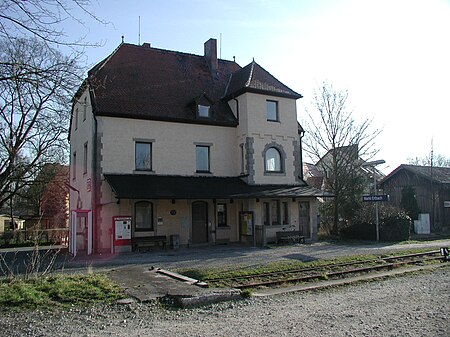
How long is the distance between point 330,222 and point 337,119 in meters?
7.23

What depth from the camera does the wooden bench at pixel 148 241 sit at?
20.8 m

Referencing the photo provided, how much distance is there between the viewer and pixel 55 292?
395 inches

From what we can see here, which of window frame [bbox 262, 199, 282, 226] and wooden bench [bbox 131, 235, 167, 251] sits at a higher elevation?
window frame [bbox 262, 199, 282, 226]

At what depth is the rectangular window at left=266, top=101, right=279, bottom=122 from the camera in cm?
2591

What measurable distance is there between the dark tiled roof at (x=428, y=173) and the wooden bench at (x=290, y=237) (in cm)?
1625

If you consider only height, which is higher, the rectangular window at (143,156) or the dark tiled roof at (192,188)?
the rectangular window at (143,156)

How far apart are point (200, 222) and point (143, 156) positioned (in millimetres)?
4757

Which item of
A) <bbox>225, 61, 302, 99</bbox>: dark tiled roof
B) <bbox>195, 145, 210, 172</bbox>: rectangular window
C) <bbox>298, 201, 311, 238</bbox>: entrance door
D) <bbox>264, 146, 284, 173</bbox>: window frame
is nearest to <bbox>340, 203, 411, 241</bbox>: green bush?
<bbox>298, 201, 311, 238</bbox>: entrance door

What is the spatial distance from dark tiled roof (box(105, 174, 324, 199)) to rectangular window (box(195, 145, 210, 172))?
2.50ft

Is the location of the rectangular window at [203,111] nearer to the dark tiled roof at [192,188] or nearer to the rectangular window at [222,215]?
the dark tiled roof at [192,188]

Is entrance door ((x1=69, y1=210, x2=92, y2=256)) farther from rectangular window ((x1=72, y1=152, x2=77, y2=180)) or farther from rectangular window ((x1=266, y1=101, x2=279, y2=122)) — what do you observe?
rectangular window ((x1=266, y1=101, x2=279, y2=122))

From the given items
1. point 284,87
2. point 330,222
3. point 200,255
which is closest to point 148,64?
point 284,87

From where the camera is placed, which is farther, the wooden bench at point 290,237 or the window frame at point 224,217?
the window frame at point 224,217

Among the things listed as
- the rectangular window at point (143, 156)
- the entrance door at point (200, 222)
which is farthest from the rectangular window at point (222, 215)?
the rectangular window at point (143, 156)
